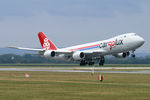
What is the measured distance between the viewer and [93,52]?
82.9 metres

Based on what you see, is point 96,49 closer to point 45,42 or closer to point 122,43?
point 122,43

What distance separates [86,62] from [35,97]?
198 ft

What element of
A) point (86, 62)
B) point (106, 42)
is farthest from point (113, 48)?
point (86, 62)

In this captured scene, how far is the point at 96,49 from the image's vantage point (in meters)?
83.6

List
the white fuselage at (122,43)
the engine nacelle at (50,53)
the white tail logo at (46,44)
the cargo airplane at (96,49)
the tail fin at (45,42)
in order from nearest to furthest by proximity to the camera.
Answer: the white fuselage at (122,43) < the cargo airplane at (96,49) < the engine nacelle at (50,53) < the tail fin at (45,42) < the white tail logo at (46,44)

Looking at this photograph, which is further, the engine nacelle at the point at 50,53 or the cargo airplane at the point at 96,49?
the engine nacelle at the point at 50,53

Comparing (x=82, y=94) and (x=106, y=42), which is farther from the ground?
(x=106, y=42)

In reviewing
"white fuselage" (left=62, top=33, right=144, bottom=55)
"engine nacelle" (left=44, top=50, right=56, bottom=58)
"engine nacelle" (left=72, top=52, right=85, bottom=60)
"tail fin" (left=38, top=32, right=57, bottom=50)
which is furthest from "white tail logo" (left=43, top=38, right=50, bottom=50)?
"white fuselage" (left=62, top=33, right=144, bottom=55)

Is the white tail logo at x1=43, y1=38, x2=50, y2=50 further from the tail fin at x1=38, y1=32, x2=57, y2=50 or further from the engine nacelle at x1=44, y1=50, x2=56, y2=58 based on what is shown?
the engine nacelle at x1=44, y1=50, x2=56, y2=58

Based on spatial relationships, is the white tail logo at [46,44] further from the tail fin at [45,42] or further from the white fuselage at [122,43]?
the white fuselage at [122,43]

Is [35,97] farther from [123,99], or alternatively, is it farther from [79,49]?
[79,49]

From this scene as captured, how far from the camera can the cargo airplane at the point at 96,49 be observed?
256ft

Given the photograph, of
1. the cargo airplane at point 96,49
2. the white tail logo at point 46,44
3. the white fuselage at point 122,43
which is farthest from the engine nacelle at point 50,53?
the white fuselage at point 122,43

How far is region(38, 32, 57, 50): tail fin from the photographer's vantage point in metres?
93.8
